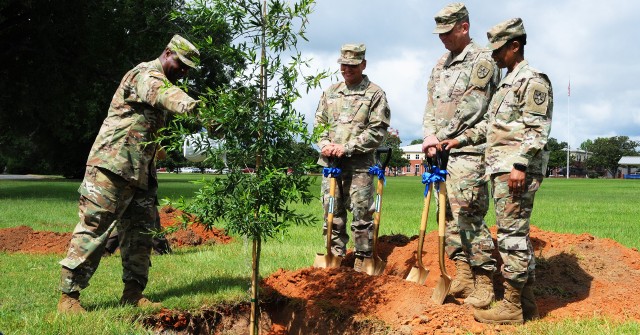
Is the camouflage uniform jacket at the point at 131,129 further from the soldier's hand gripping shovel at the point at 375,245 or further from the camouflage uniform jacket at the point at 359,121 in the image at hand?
the soldier's hand gripping shovel at the point at 375,245

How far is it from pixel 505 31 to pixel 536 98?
63 centimetres

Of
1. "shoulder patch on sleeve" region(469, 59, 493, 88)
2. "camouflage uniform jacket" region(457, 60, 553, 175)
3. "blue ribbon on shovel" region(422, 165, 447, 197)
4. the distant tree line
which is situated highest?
the distant tree line

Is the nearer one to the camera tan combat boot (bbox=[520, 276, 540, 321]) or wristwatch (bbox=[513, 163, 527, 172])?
wristwatch (bbox=[513, 163, 527, 172])

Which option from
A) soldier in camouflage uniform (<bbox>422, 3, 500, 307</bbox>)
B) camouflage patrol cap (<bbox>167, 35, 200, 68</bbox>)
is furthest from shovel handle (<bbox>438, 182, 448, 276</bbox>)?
camouflage patrol cap (<bbox>167, 35, 200, 68</bbox>)

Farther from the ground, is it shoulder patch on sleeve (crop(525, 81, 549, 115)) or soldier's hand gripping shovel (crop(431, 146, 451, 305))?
shoulder patch on sleeve (crop(525, 81, 549, 115))

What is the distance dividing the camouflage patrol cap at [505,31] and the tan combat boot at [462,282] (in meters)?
2.29

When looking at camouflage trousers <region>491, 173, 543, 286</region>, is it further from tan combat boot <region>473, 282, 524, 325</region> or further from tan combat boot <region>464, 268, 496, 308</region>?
tan combat boot <region>464, 268, 496, 308</region>

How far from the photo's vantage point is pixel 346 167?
7254mm

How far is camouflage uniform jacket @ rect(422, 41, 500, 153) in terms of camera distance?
588 cm

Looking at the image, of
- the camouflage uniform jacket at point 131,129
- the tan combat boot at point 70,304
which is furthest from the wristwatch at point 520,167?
the tan combat boot at point 70,304

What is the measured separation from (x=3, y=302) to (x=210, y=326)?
2.07 metres

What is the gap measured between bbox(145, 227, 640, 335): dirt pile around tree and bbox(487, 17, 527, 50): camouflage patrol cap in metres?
2.40

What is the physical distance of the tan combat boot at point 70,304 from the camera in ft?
17.8

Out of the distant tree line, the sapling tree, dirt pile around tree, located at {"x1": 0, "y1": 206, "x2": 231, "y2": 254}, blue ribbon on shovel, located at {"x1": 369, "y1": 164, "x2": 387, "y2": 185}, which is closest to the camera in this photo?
the sapling tree
